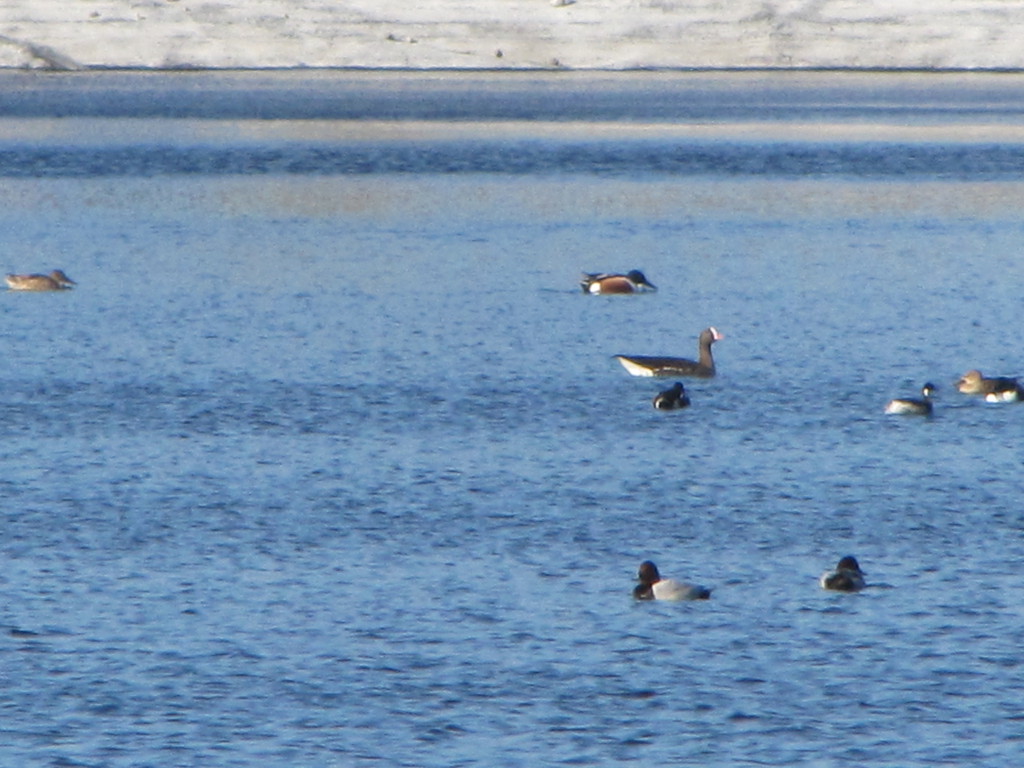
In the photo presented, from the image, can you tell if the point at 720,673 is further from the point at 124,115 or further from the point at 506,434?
the point at 124,115

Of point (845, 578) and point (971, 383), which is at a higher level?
point (971, 383)

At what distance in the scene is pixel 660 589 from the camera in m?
15.2

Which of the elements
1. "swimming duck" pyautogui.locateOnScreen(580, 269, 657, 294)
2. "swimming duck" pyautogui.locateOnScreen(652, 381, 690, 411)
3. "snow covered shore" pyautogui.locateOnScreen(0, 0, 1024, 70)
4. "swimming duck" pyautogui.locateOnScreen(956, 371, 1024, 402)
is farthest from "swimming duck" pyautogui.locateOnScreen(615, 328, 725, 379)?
"snow covered shore" pyautogui.locateOnScreen(0, 0, 1024, 70)

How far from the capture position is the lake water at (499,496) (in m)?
12.9

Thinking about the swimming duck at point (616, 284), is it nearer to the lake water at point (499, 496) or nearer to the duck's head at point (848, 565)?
the lake water at point (499, 496)

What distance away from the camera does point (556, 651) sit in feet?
46.4

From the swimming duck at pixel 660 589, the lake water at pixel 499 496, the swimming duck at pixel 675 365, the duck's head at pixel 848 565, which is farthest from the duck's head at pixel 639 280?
the swimming duck at pixel 660 589

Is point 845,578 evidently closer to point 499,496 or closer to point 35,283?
point 499,496

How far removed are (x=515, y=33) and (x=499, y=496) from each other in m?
92.2

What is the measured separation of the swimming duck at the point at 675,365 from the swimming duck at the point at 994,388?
9.87 feet

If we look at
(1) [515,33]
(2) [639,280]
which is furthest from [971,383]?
(1) [515,33]

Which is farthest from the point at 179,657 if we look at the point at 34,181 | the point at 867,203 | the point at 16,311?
the point at 34,181

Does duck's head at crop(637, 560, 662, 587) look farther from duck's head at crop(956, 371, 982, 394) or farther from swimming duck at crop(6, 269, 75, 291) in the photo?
swimming duck at crop(6, 269, 75, 291)

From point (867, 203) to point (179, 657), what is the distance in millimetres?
40112
